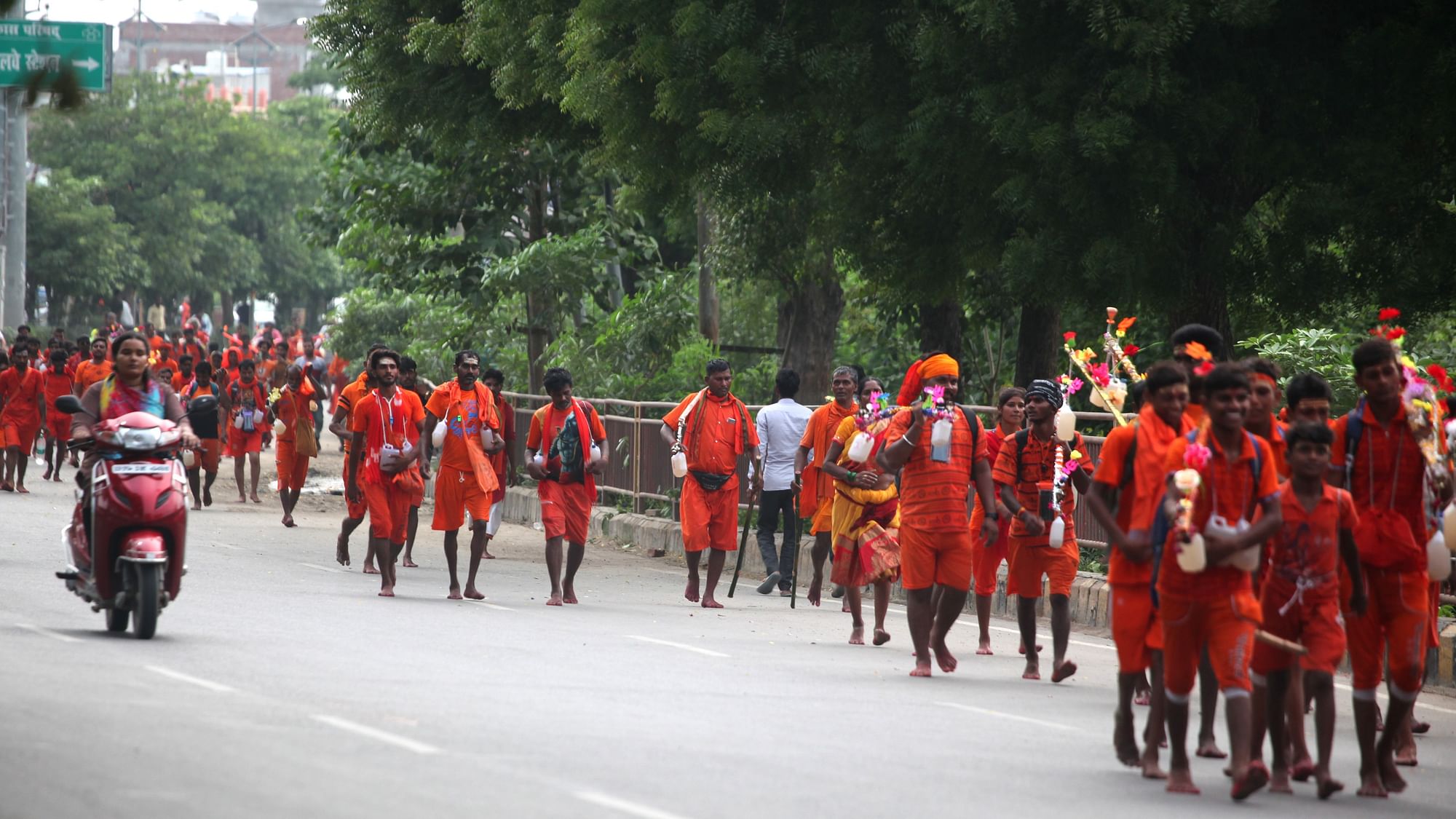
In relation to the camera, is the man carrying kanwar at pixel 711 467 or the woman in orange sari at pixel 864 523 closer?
the woman in orange sari at pixel 864 523

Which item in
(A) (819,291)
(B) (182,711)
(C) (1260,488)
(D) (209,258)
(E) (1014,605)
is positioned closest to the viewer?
(C) (1260,488)

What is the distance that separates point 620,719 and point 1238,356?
1090 centimetres

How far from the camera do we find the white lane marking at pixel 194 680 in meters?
9.17

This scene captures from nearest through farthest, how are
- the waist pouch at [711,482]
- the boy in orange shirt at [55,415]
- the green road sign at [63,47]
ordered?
the waist pouch at [711,482] < the boy in orange shirt at [55,415] < the green road sign at [63,47]

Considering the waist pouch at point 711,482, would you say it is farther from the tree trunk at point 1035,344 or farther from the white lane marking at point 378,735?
the white lane marking at point 378,735

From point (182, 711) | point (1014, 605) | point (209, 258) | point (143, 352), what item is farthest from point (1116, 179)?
point (209, 258)

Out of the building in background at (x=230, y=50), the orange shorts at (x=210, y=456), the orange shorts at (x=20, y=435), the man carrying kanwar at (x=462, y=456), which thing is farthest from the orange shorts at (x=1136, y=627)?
the building in background at (x=230, y=50)

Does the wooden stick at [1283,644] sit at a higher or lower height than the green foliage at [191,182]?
lower

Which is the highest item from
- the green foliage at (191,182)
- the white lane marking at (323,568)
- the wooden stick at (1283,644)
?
the green foliage at (191,182)

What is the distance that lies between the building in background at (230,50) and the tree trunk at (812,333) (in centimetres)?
14471

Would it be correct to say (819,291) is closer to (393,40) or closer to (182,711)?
(393,40)

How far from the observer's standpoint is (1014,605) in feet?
51.9

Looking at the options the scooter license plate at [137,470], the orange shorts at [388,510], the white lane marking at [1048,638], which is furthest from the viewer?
the orange shorts at [388,510]

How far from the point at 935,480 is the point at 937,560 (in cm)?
44
